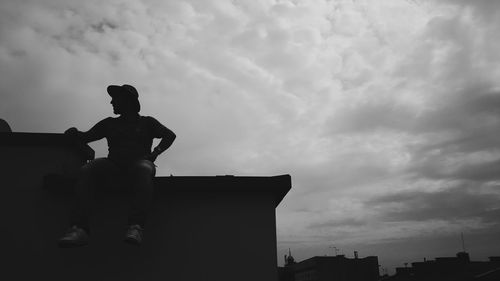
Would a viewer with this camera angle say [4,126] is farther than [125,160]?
Yes

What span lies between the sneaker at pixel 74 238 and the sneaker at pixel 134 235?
440mm

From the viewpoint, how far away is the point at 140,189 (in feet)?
11.0

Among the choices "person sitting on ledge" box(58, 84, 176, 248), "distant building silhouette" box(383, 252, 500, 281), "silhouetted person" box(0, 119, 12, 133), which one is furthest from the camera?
"distant building silhouette" box(383, 252, 500, 281)

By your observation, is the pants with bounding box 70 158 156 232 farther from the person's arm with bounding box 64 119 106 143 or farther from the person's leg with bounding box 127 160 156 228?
the person's arm with bounding box 64 119 106 143

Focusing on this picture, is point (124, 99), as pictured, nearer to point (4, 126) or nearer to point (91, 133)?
point (91, 133)

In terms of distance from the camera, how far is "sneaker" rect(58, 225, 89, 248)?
2.98m

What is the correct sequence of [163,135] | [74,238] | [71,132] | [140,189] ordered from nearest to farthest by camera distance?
[74,238]
[140,189]
[71,132]
[163,135]

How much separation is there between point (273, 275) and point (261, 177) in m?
1.13

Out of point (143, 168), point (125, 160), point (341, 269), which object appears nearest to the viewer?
point (143, 168)

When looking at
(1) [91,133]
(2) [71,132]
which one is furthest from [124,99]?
(2) [71,132]

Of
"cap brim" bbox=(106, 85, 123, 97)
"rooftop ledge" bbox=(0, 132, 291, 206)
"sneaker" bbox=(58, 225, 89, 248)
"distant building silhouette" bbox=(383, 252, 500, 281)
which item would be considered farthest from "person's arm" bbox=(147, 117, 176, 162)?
"distant building silhouette" bbox=(383, 252, 500, 281)

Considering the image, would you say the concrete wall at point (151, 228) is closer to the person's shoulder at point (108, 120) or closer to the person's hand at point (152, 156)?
the person's hand at point (152, 156)

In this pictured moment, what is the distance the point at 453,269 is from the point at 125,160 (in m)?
39.6

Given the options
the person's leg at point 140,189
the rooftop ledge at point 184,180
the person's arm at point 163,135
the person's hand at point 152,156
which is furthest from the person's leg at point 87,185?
the person's arm at point 163,135
